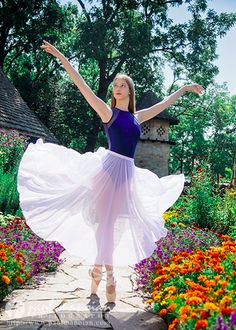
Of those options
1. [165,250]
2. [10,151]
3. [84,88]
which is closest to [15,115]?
[10,151]

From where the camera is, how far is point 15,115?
52.1ft

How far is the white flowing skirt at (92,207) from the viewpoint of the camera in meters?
3.86

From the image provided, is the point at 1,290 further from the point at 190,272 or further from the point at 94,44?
the point at 94,44

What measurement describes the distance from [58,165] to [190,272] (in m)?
1.70

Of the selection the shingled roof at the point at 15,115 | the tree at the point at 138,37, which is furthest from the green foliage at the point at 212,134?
the shingled roof at the point at 15,115

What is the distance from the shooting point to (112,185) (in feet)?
12.9

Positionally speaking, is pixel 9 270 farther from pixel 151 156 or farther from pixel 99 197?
pixel 151 156

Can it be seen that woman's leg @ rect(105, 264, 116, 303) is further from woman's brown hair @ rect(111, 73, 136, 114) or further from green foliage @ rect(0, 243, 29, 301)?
woman's brown hair @ rect(111, 73, 136, 114)

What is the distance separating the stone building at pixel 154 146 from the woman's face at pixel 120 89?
55.1 feet

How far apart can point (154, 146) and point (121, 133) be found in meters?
17.2

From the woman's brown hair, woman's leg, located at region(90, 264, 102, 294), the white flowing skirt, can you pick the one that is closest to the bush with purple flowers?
woman's leg, located at region(90, 264, 102, 294)

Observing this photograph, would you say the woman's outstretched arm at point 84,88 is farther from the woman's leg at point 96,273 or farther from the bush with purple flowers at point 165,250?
the bush with purple flowers at point 165,250

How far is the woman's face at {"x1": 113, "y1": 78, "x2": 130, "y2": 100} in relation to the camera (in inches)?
164

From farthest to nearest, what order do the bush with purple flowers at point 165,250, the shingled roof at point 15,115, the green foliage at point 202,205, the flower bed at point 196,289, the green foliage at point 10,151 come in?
the shingled roof at point 15,115, the green foliage at point 10,151, the green foliage at point 202,205, the bush with purple flowers at point 165,250, the flower bed at point 196,289
